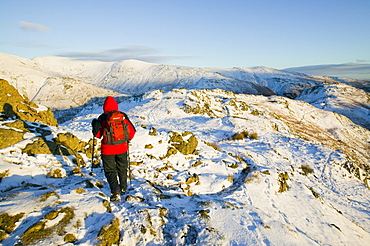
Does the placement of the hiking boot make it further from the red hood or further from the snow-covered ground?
the red hood

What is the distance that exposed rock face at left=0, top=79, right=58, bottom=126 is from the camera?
10320 mm

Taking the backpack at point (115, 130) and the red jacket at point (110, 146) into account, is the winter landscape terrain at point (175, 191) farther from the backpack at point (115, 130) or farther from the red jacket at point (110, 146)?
the backpack at point (115, 130)

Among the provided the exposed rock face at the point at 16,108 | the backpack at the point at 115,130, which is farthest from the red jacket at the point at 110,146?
the exposed rock face at the point at 16,108

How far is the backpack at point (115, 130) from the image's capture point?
19.7 feet

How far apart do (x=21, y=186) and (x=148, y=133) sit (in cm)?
829

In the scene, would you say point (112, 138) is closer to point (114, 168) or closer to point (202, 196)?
point (114, 168)

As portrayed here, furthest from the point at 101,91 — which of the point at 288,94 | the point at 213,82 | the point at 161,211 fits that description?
the point at 288,94

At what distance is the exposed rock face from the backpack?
26.8ft

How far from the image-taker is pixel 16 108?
11008mm

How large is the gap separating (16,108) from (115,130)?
30.8 ft

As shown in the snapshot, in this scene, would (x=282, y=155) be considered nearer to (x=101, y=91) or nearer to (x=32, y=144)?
(x=32, y=144)

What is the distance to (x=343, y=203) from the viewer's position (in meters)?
13.3

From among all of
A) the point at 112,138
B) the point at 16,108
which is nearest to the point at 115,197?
the point at 112,138

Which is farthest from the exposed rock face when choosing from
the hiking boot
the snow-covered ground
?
the hiking boot
